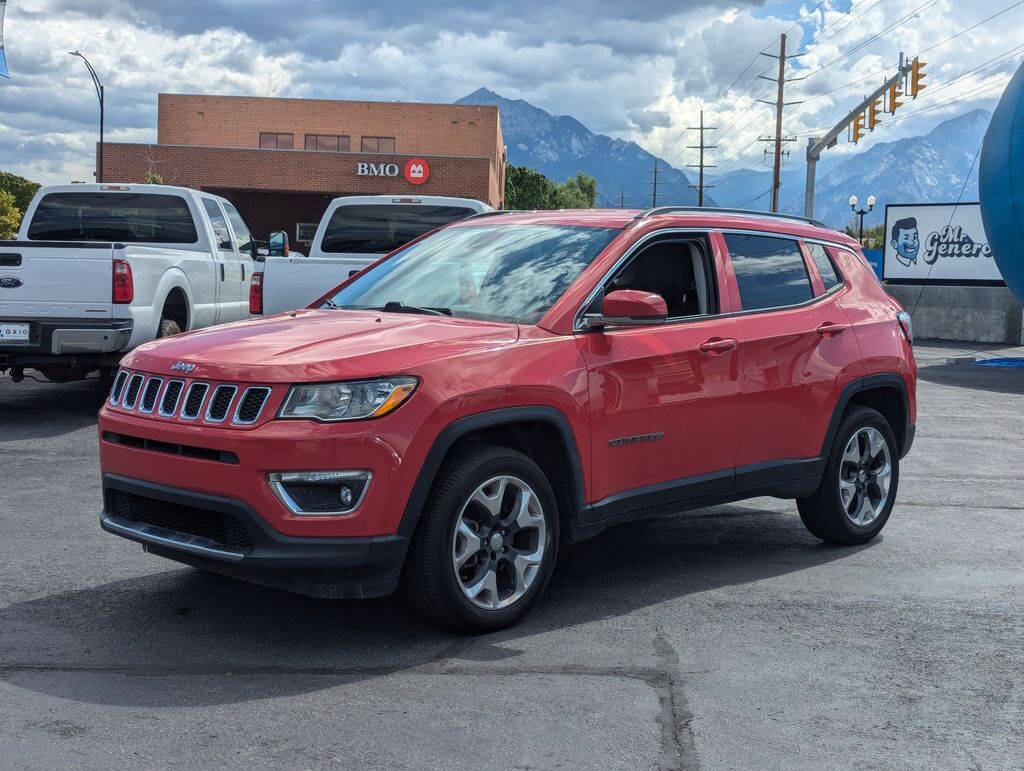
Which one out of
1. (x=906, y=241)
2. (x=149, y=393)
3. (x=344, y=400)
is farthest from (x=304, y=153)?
(x=344, y=400)

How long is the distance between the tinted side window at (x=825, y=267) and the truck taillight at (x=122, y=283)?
6341 millimetres

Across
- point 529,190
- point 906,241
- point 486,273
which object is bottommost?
point 486,273

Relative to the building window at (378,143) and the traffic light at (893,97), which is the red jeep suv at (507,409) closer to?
the traffic light at (893,97)

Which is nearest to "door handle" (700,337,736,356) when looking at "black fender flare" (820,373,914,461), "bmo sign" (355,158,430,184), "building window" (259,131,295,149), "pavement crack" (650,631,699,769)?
"black fender flare" (820,373,914,461)

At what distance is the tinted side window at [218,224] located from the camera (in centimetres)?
1330

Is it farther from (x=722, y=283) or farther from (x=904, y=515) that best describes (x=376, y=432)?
(x=904, y=515)

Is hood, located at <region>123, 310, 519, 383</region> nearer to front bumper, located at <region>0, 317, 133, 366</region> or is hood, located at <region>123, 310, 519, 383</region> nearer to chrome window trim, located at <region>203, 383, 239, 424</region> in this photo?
chrome window trim, located at <region>203, 383, 239, 424</region>

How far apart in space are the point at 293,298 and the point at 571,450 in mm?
6703

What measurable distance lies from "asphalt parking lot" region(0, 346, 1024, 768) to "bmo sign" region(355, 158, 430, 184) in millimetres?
47329

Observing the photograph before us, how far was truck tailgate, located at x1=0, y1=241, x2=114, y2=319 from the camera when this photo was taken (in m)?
10.4

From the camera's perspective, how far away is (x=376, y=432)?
14.5ft

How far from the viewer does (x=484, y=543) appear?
486cm

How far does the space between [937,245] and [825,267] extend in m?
22.6

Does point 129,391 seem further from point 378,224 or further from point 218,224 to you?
point 218,224
